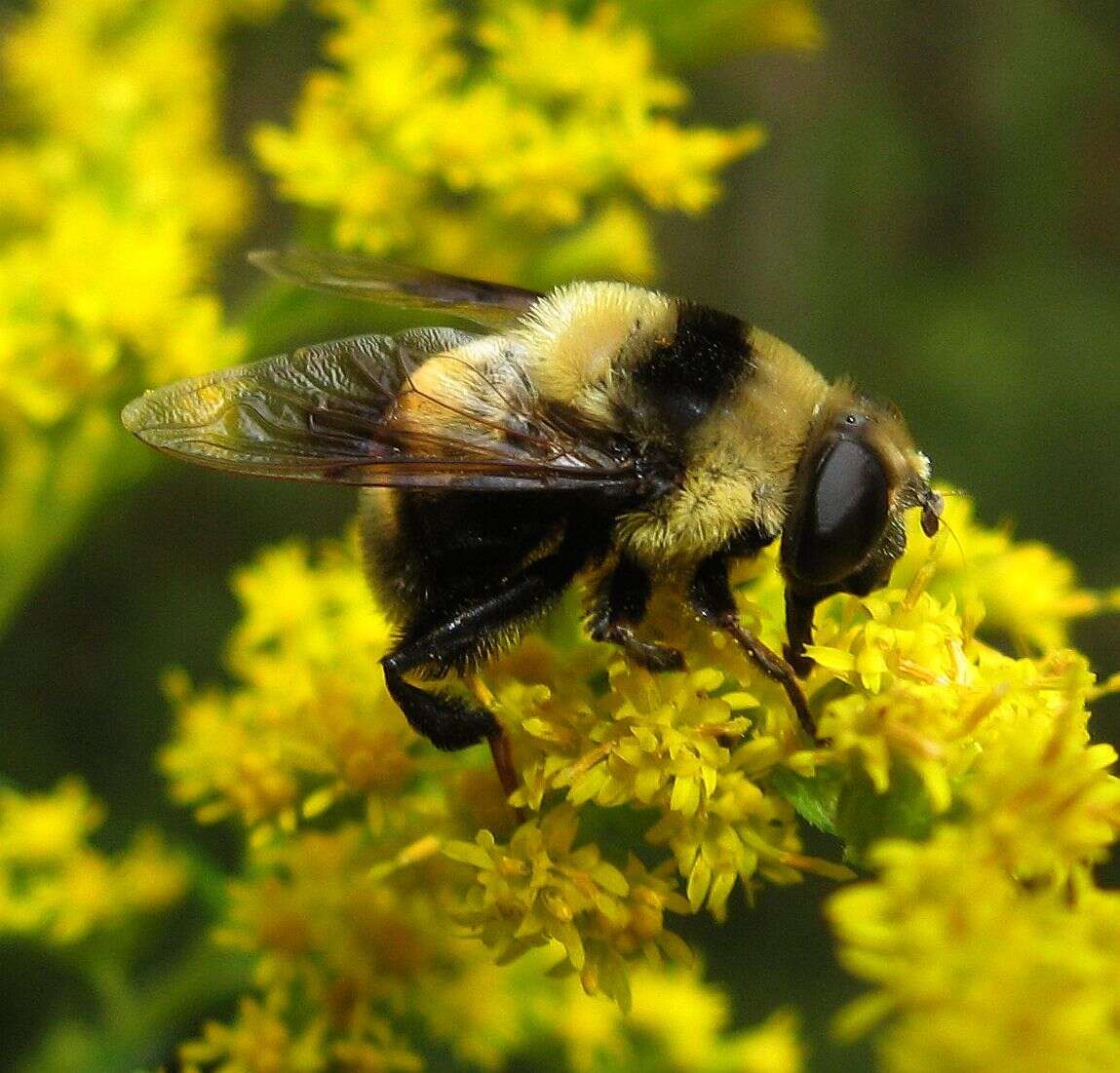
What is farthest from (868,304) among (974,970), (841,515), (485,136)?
(974,970)

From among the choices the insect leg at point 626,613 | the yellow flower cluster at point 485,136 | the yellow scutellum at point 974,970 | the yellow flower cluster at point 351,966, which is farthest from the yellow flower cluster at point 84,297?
the yellow scutellum at point 974,970

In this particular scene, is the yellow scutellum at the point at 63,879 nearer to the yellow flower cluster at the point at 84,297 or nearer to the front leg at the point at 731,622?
the yellow flower cluster at the point at 84,297

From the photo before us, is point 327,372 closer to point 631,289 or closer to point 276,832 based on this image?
point 631,289

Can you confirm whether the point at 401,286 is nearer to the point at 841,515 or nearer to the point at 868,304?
the point at 841,515

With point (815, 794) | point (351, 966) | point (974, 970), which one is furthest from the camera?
point (351, 966)

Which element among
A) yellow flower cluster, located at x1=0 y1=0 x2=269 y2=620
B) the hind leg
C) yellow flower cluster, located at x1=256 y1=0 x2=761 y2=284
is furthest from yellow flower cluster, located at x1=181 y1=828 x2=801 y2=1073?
yellow flower cluster, located at x1=256 y1=0 x2=761 y2=284
